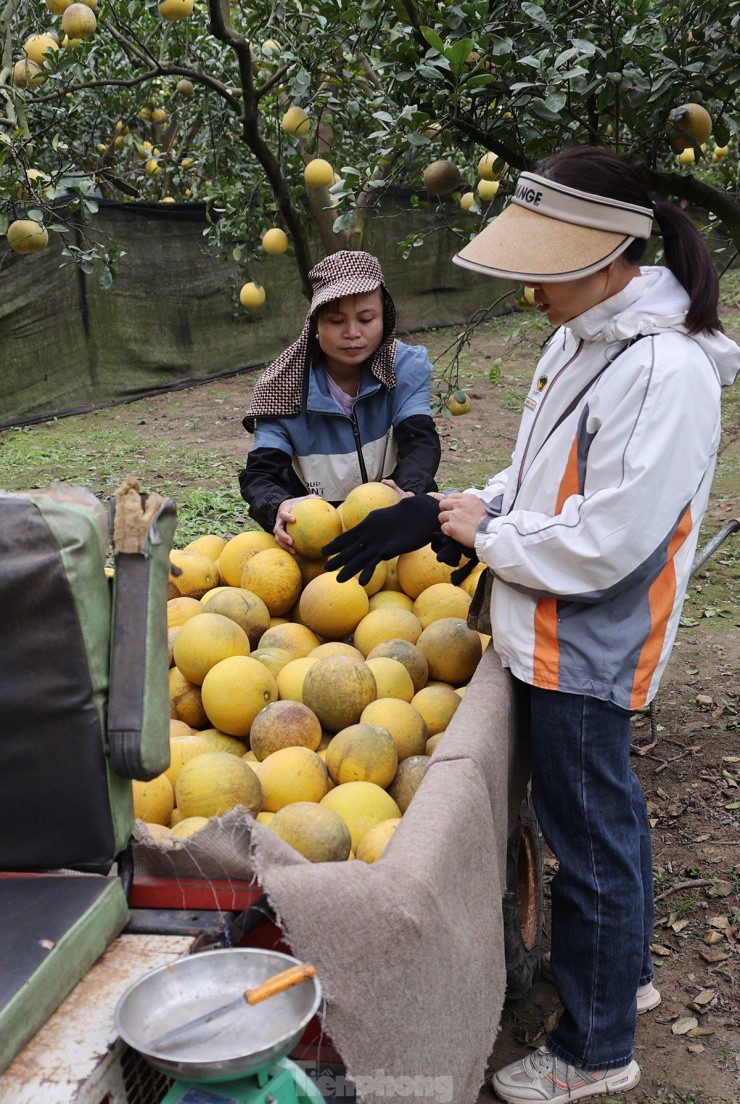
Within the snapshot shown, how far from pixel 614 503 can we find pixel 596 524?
0.05 metres

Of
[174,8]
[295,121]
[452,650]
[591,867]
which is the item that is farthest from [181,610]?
[174,8]

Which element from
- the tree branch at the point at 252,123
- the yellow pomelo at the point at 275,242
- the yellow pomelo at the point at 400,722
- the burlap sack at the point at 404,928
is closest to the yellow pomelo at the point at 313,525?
the yellow pomelo at the point at 400,722

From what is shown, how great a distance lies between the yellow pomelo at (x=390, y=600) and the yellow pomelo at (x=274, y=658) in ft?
1.12

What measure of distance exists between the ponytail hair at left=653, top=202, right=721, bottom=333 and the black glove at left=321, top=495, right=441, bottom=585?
2.82 feet

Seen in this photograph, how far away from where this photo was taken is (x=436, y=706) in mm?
2477

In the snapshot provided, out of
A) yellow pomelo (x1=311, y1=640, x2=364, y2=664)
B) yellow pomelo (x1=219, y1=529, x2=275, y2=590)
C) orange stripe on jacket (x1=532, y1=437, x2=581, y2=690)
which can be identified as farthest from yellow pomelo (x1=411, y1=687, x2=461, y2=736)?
yellow pomelo (x1=219, y1=529, x2=275, y2=590)

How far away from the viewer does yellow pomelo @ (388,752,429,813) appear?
88.5 inches

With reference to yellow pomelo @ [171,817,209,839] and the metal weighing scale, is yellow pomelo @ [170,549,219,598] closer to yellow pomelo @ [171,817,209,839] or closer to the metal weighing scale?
yellow pomelo @ [171,817,209,839]

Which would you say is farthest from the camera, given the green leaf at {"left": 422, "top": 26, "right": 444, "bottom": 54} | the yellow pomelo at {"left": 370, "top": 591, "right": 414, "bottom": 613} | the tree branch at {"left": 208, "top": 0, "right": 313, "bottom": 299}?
the tree branch at {"left": 208, "top": 0, "right": 313, "bottom": 299}

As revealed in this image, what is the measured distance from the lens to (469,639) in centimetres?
263

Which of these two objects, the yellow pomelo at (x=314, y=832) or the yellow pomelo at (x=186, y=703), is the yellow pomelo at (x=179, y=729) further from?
the yellow pomelo at (x=314, y=832)

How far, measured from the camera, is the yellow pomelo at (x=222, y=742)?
2387 mm

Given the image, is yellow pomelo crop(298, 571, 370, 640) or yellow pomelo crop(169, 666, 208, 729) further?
yellow pomelo crop(298, 571, 370, 640)

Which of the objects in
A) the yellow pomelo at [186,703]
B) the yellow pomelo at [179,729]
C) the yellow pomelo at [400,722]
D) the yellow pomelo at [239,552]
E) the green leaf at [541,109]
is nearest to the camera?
the yellow pomelo at [400,722]
